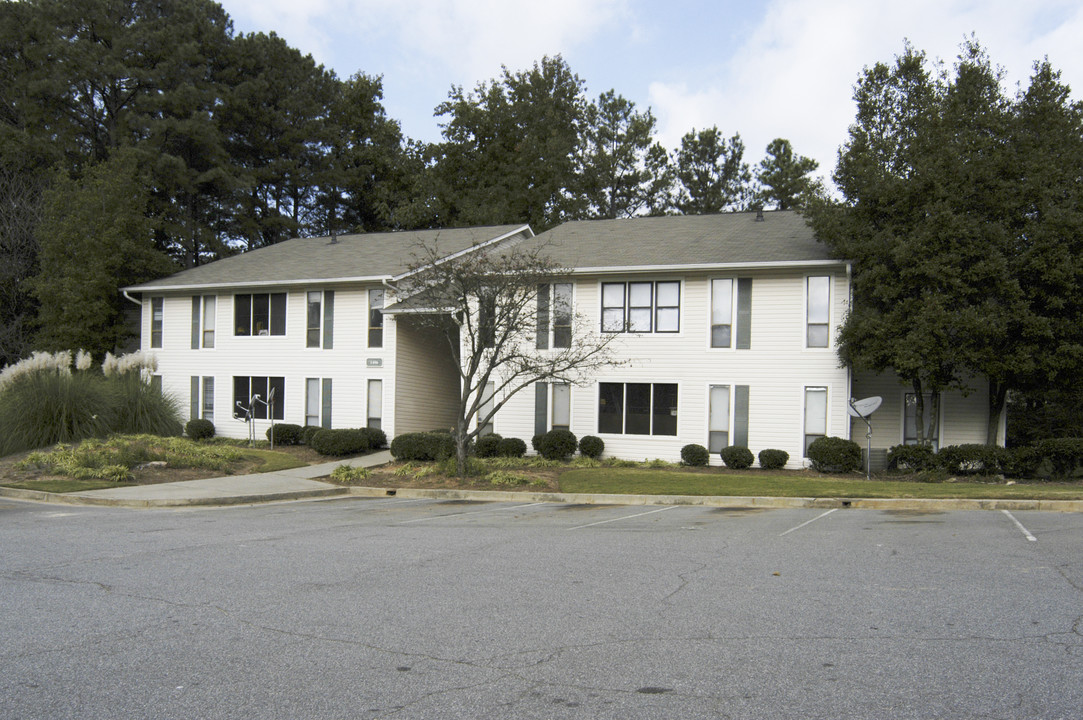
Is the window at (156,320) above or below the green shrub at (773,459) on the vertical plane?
above

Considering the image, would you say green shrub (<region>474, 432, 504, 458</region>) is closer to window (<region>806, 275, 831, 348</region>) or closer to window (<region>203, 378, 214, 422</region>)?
window (<region>806, 275, 831, 348</region>)

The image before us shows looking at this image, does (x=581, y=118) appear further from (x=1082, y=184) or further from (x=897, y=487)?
(x=897, y=487)

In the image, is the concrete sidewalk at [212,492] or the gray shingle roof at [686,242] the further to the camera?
the gray shingle roof at [686,242]

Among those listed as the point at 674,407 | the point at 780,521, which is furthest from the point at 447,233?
the point at 780,521

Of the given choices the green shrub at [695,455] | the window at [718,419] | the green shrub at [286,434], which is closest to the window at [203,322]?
the green shrub at [286,434]

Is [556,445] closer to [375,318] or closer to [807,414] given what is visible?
[807,414]

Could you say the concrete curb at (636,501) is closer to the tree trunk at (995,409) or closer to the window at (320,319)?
the tree trunk at (995,409)

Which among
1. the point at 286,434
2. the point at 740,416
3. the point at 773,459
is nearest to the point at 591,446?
the point at 740,416

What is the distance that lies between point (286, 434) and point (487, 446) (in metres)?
7.08

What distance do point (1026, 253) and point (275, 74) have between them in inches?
1622

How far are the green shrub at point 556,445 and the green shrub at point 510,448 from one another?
1.76 feet

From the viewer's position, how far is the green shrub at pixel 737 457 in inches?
899

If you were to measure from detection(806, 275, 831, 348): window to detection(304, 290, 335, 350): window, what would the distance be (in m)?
15.0

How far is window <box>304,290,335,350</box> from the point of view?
2855 cm
